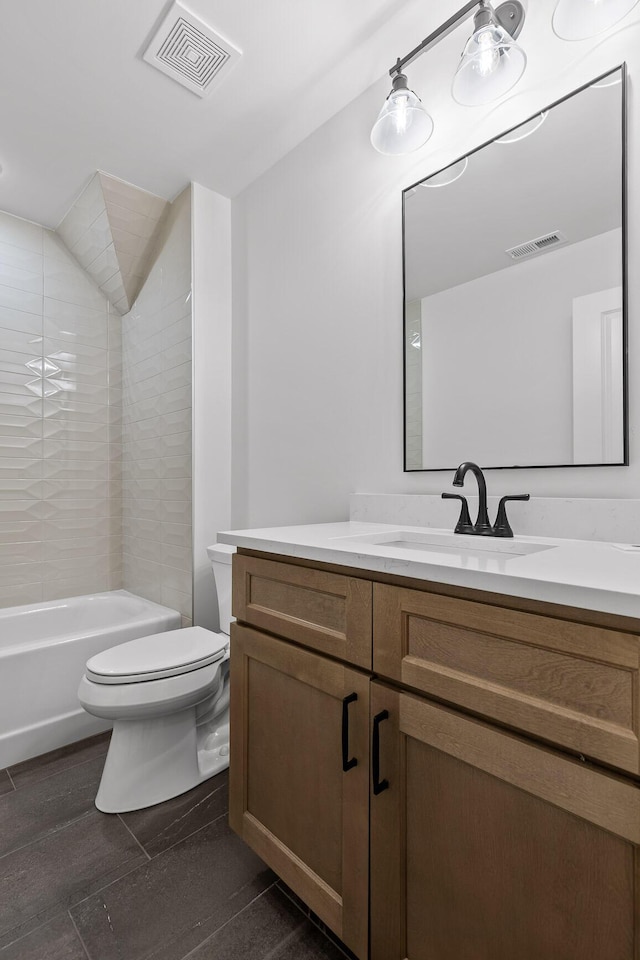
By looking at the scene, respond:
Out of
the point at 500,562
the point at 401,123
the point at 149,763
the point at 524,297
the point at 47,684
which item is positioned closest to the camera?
the point at 500,562

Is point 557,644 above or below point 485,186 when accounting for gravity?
below

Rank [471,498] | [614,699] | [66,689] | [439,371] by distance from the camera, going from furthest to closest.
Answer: [66,689] < [439,371] < [471,498] < [614,699]

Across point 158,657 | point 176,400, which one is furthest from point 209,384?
point 158,657

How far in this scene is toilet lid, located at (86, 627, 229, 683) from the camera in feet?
4.90

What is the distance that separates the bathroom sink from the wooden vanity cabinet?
253 millimetres

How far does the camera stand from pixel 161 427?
2516 millimetres

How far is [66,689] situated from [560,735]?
1.97 metres

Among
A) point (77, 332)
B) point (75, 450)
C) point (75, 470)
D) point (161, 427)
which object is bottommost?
point (75, 470)

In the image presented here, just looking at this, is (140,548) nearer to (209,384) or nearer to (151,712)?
(209,384)

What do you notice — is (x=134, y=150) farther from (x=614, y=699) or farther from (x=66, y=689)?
(x=614, y=699)

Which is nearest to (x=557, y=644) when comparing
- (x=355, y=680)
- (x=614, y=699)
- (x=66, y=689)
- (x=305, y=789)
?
(x=614, y=699)

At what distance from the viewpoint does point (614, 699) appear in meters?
0.58

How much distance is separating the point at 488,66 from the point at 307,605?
143 centimetres

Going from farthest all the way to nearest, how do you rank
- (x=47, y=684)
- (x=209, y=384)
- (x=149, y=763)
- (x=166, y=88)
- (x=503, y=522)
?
(x=209, y=384) → (x=47, y=684) → (x=166, y=88) → (x=149, y=763) → (x=503, y=522)
